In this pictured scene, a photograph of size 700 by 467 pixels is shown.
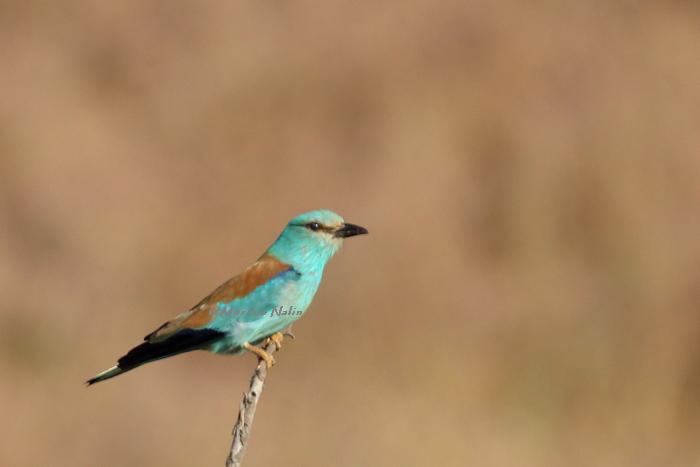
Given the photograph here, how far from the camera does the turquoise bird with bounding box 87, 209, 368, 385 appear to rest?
158 inches

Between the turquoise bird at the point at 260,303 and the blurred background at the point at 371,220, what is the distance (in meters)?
3.07

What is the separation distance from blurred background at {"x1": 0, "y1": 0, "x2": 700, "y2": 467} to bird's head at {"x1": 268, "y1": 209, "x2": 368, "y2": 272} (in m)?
3.06

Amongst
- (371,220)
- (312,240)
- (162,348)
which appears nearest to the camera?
(162,348)

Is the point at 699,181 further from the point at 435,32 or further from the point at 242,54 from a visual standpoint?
the point at 242,54

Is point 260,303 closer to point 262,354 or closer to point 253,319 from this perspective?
point 253,319

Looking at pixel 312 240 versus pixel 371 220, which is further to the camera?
pixel 371 220

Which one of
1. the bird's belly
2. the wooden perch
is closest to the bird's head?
the bird's belly

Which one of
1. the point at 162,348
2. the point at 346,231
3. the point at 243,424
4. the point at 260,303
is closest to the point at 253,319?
the point at 260,303

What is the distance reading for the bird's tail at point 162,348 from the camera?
3885mm

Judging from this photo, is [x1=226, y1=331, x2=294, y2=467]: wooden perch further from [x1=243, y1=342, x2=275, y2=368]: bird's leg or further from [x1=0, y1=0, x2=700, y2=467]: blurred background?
[x1=0, y1=0, x2=700, y2=467]: blurred background

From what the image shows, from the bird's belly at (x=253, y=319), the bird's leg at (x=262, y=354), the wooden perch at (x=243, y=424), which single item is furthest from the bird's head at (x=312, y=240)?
the wooden perch at (x=243, y=424)

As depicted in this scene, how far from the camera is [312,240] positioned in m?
4.28

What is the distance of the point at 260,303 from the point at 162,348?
1.26 ft

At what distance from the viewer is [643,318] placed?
8.25 metres
